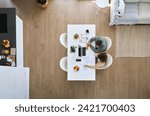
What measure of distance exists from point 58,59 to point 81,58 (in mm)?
458

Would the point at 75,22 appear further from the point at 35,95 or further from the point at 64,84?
the point at 35,95

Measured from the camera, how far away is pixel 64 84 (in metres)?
3.95

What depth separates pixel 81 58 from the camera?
371cm

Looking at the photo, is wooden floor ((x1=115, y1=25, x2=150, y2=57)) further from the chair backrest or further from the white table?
the chair backrest

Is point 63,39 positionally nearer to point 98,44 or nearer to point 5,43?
point 98,44

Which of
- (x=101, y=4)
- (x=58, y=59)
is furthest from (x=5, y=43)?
(x=101, y=4)

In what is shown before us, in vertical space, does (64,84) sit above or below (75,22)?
below

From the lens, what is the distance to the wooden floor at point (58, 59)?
395 centimetres

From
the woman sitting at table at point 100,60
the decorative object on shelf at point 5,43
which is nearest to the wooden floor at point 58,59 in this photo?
the woman sitting at table at point 100,60

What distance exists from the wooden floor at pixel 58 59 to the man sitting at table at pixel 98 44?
0.86 feet

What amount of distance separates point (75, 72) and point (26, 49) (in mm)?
931

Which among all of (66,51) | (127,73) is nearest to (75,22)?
(66,51)

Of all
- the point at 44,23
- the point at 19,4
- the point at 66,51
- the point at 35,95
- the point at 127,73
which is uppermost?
the point at 19,4

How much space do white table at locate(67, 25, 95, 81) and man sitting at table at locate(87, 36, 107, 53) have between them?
0.06 m
